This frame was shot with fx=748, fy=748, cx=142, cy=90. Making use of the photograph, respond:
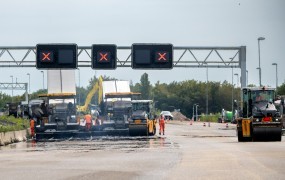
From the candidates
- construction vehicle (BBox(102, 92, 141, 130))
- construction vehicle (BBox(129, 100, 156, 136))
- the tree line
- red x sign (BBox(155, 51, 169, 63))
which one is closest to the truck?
construction vehicle (BBox(102, 92, 141, 130))

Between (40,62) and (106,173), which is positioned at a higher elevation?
(40,62)

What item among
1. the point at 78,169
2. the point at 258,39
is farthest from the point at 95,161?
the point at 258,39

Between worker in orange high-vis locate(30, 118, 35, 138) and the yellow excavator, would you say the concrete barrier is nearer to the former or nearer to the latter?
worker in orange high-vis locate(30, 118, 35, 138)

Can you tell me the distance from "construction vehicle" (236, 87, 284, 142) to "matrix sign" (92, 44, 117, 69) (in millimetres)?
14398

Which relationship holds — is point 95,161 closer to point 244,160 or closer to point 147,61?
point 244,160

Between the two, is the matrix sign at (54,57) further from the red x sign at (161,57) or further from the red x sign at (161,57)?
the red x sign at (161,57)

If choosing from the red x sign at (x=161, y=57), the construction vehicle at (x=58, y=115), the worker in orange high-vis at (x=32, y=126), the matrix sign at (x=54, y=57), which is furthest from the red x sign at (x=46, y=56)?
the red x sign at (x=161, y=57)

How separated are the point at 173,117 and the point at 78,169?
11623 centimetres

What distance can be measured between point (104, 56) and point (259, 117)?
16.9 meters

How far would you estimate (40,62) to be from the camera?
53125mm

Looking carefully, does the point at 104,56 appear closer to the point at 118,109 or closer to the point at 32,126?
the point at 118,109

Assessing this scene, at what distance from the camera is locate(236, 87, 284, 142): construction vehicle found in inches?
1592

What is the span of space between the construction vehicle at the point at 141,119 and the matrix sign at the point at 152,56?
2761mm

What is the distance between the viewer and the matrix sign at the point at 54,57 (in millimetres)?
52906
